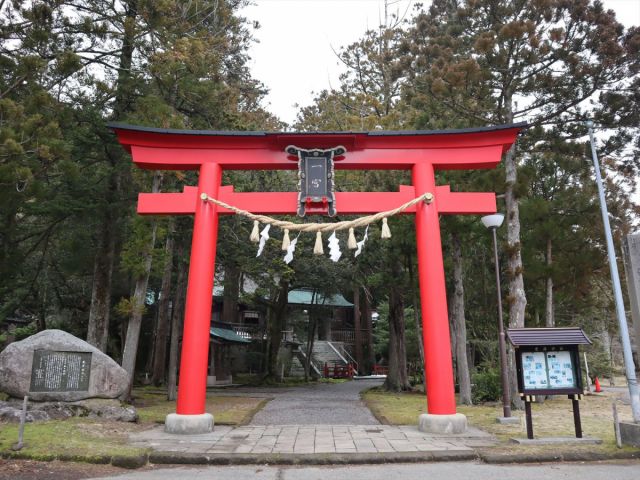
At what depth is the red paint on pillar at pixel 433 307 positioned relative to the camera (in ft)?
27.2

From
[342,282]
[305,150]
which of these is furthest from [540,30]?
[342,282]

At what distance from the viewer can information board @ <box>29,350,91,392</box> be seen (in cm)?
904

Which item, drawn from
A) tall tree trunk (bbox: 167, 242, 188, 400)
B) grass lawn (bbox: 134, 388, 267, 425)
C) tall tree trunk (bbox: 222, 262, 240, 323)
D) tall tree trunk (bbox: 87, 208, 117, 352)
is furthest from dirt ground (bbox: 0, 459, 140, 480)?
tall tree trunk (bbox: 222, 262, 240, 323)

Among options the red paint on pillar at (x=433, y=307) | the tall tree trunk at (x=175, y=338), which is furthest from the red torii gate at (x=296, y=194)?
the tall tree trunk at (x=175, y=338)

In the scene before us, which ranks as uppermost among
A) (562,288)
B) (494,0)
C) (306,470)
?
(494,0)

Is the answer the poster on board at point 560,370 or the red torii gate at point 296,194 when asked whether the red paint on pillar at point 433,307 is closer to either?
the red torii gate at point 296,194

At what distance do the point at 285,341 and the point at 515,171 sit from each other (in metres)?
19.6

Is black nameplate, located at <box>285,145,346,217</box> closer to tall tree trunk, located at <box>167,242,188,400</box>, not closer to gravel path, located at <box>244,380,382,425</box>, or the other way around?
gravel path, located at <box>244,380,382,425</box>

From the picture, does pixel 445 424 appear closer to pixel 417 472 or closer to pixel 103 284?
pixel 417 472

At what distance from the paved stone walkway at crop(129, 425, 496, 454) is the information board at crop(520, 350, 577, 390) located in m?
1.15

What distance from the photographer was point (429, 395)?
27.6 ft

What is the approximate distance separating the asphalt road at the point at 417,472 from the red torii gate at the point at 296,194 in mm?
2306

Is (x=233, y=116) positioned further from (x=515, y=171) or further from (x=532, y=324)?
(x=532, y=324)

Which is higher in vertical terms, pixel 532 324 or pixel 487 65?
pixel 487 65
